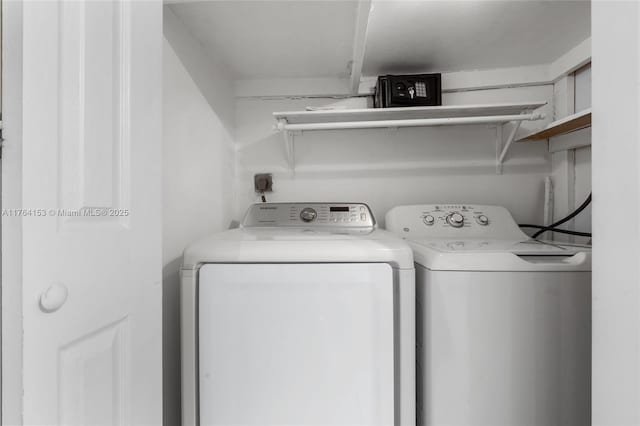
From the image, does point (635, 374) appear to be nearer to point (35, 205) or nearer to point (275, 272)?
point (275, 272)

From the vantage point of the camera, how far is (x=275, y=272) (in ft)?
3.34

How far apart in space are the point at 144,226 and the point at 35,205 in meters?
0.27

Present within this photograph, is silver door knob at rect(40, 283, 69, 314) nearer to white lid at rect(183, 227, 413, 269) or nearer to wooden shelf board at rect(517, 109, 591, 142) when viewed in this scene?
white lid at rect(183, 227, 413, 269)

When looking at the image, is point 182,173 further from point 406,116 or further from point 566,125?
point 566,125

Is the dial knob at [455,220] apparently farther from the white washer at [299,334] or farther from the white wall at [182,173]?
the white wall at [182,173]

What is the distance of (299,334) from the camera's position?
1.01 meters

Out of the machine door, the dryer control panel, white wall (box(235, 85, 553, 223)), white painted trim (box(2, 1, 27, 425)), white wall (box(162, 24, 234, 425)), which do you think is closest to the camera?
white painted trim (box(2, 1, 27, 425))

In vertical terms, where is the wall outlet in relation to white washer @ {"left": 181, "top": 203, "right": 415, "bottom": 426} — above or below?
above

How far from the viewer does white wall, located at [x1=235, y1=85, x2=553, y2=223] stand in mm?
1873

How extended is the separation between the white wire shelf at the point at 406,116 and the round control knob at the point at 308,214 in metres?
0.40

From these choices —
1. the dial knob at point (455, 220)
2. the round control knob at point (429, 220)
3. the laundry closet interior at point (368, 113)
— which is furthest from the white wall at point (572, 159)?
the round control knob at point (429, 220)

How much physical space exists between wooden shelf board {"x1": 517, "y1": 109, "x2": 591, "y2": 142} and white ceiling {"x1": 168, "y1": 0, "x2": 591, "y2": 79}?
429 millimetres

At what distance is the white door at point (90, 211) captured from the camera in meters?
0.52

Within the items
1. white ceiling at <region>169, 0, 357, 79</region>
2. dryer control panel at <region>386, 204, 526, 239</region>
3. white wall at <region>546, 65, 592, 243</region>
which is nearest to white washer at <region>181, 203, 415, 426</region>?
dryer control panel at <region>386, 204, 526, 239</region>
